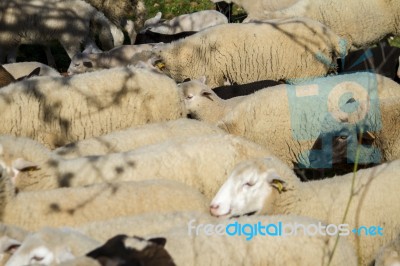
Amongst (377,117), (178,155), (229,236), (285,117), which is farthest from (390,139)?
(229,236)

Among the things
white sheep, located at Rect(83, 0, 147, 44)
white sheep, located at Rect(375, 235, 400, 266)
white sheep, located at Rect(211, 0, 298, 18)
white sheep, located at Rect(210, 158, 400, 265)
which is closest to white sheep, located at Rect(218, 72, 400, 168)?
white sheep, located at Rect(210, 158, 400, 265)

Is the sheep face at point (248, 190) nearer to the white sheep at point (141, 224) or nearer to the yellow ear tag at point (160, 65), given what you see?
the white sheep at point (141, 224)

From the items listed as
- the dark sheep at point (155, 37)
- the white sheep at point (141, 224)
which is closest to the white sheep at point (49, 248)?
the white sheep at point (141, 224)

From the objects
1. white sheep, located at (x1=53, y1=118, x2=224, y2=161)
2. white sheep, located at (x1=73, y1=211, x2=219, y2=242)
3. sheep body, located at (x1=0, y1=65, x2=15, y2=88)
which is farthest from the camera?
sheep body, located at (x1=0, y1=65, x2=15, y2=88)

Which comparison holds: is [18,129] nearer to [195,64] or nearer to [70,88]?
[70,88]

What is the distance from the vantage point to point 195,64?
980 centimetres

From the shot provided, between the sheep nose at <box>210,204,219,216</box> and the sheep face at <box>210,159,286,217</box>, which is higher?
the sheep face at <box>210,159,286,217</box>

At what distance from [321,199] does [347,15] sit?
6.13 m

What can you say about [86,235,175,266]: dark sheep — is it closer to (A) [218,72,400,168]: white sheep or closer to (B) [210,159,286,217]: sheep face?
(B) [210,159,286,217]: sheep face

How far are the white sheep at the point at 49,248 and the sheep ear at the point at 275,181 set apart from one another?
158 cm

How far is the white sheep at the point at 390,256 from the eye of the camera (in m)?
4.56

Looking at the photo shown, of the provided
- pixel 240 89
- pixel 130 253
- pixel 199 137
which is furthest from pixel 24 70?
pixel 130 253

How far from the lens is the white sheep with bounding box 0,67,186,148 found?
743 centimetres

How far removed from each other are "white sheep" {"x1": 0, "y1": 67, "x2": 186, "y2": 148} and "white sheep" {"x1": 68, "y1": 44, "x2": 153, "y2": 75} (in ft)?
6.17
